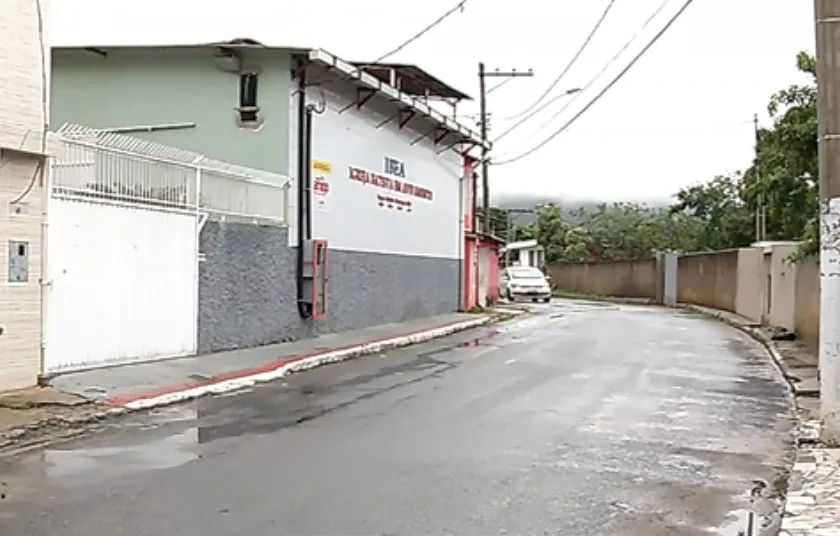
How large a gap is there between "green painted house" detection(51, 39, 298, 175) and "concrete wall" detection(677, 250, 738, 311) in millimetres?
20246

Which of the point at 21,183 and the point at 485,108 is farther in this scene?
the point at 485,108

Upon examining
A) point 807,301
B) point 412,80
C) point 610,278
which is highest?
point 412,80

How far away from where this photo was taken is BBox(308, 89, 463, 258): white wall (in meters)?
25.1

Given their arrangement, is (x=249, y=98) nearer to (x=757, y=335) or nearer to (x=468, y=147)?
(x=757, y=335)

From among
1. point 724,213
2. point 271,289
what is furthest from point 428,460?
point 724,213

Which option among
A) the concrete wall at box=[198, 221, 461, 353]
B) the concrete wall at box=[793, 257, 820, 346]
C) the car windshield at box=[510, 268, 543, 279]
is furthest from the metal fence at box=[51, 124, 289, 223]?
the car windshield at box=[510, 268, 543, 279]

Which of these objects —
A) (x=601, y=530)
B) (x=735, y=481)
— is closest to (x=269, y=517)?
(x=601, y=530)

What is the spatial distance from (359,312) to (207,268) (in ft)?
26.7

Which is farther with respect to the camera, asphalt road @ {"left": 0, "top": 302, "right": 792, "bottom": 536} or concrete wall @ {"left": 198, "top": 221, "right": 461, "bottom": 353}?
concrete wall @ {"left": 198, "top": 221, "right": 461, "bottom": 353}

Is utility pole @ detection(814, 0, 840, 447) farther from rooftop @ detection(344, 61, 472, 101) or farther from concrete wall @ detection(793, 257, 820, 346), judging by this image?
rooftop @ detection(344, 61, 472, 101)

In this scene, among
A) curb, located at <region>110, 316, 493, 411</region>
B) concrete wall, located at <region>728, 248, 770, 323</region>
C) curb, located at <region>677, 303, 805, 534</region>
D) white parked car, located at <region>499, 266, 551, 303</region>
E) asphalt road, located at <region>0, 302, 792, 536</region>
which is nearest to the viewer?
asphalt road, located at <region>0, 302, 792, 536</region>

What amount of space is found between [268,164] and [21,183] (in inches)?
372

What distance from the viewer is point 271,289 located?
22.0 metres

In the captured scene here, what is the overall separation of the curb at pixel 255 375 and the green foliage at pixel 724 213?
862cm
